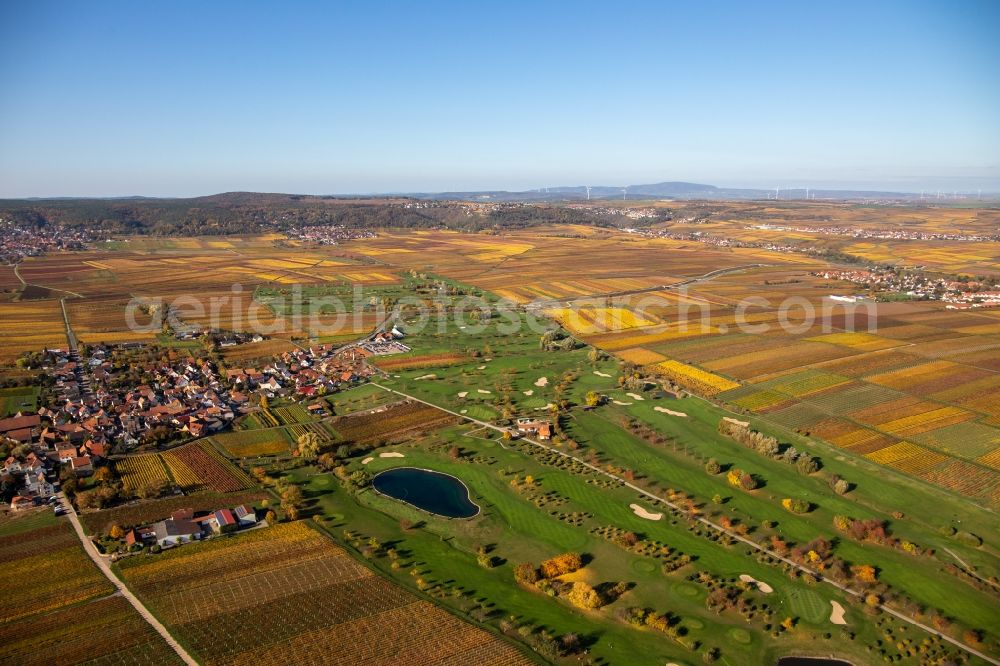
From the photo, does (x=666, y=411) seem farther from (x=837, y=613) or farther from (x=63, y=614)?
(x=63, y=614)

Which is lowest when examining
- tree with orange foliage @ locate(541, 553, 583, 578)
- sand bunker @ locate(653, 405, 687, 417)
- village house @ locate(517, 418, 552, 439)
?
tree with orange foliage @ locate(541, 553, 583, 578)

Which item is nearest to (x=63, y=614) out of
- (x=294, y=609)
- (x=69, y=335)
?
(x=294, y=609)

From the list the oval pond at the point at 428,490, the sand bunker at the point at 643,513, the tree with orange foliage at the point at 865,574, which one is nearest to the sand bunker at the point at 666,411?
the sand bunker at the point at 643,513

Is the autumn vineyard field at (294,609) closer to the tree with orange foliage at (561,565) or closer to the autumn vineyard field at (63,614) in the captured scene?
the autumn vineyard field at (63,614)

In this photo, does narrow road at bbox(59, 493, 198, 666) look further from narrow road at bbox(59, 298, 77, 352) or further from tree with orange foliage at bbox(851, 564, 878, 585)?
narrow road at bbox(59, 298, 77, 352)

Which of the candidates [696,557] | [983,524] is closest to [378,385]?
[696,557]

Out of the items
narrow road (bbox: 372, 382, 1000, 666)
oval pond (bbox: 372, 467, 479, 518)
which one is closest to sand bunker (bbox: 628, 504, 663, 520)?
narrow road (bbox: 372, 382, 1000, 666)
